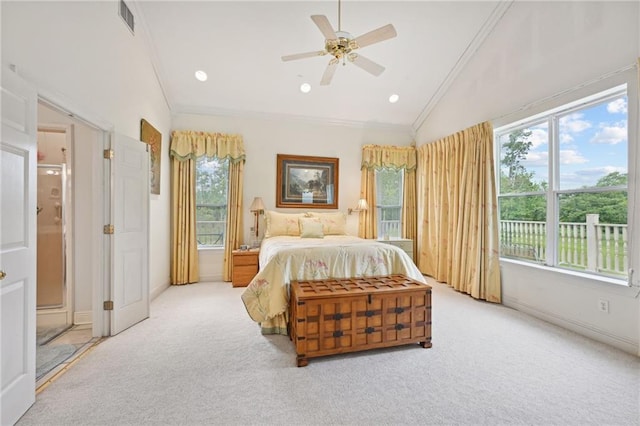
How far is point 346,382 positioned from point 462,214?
10.2 feet

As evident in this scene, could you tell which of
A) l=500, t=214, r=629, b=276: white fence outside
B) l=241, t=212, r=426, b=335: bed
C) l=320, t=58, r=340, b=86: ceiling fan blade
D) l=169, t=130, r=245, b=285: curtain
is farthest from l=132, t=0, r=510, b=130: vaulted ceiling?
l=241, t=212, r=426, b=335: bed

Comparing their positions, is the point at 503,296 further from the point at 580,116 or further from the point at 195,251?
the point at 195,251

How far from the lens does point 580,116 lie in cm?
286

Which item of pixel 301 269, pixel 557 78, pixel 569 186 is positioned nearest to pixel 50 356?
pixel 301 269

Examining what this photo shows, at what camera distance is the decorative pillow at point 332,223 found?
14.9ft

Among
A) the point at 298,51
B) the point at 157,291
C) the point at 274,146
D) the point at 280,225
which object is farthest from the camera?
the point at 274,146

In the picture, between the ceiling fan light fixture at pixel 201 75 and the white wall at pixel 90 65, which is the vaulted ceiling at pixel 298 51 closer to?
the ceiling fan light fixture at pixel 201 75

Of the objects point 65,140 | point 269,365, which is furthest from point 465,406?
point 65,140

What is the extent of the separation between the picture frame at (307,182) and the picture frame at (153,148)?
6.04 ft

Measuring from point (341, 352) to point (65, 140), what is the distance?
3552mm

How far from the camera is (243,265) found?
13.8 ft

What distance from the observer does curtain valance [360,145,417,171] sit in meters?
5.12

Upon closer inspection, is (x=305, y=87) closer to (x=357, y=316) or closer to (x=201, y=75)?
(x=201, y=75)

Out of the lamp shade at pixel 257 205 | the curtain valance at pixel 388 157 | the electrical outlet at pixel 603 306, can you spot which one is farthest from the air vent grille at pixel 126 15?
the electrical outlet at pixel 603 306
